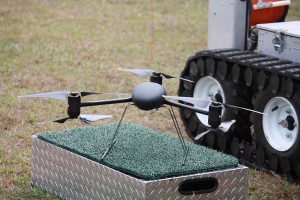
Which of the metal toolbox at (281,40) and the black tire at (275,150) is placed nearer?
the black tire at (275,150)

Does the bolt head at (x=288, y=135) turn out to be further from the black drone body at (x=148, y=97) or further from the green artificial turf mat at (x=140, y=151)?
the black drone body at (x=148, y=97)

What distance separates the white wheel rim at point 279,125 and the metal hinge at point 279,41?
52 cm

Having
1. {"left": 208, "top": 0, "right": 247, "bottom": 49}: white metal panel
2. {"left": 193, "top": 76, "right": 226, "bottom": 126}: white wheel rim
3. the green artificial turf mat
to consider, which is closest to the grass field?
the green artificial turf mat

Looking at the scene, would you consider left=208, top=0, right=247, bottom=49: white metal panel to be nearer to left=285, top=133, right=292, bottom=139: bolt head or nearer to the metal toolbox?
the metal toolbox

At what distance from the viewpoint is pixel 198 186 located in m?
5.23

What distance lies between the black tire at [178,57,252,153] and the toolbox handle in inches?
64.9

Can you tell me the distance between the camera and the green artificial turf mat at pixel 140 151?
5.06m

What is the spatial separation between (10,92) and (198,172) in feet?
13.1

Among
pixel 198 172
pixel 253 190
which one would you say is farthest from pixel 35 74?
pixel 198 172

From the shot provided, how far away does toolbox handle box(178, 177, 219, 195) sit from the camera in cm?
504

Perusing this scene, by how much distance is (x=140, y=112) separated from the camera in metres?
8.24

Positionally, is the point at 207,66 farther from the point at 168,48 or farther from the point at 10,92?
the point at 168,48

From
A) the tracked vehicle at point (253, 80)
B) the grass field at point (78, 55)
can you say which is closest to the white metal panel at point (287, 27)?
the tracked vehicle at point (253, 80)

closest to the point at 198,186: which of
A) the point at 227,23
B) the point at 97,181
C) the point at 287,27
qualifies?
the point at 97,181
